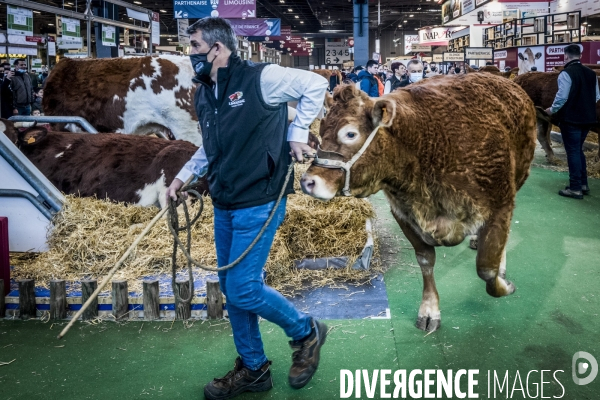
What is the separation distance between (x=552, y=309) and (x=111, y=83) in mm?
6526

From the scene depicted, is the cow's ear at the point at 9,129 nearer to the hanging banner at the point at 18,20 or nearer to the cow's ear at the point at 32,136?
the cow's ear at the point at 32,136

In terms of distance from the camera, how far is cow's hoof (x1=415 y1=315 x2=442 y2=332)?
4.04 m

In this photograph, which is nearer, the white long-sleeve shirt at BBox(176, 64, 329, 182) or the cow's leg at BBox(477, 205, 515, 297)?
the white long-sleeve shirt at BBox(176, 64, 329, 182)

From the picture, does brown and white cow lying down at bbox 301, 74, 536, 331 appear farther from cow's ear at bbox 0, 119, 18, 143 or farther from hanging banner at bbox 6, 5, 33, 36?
hanging banner at bbox 6, 5, 33, 36

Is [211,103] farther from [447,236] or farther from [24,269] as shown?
[24,269]

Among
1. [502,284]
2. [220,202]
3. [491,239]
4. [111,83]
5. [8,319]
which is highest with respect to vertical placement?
[111,83]

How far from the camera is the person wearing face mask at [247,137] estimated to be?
9.71ft

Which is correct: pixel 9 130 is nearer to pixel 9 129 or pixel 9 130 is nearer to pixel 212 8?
pixel 9 129

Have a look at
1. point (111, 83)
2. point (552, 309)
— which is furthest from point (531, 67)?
point (552, 309)

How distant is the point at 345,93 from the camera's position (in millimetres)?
3354

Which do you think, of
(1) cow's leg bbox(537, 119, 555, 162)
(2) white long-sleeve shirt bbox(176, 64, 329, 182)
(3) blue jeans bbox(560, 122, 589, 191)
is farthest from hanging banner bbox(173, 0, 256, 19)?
(2) white long-sleeve shirt bbox(176, 64, 329, 182)

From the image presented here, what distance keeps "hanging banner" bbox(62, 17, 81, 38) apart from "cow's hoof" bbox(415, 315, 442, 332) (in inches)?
396

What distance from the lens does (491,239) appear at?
375 cm

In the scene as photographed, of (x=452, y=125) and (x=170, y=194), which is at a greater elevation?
(x=452, y=125)
